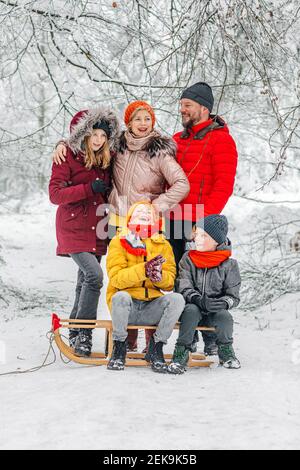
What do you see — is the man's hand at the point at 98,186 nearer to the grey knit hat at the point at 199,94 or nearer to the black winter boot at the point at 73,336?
the grey knit hat at the point at 199,94

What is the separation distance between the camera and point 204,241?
4.59 metres

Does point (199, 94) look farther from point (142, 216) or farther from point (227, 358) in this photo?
point (227, 358)

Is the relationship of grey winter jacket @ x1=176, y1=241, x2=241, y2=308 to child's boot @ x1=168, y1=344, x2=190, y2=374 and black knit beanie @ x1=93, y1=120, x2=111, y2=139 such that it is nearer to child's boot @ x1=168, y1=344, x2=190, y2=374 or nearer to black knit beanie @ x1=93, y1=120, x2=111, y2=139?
child's boot @ x1=168, y1=344, x2=190, y2=374

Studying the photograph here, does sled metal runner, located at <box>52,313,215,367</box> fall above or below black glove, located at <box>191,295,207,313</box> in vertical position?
below

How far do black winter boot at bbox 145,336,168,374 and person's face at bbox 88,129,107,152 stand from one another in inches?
57.0

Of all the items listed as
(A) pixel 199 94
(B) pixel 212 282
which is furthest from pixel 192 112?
(B) pixel 212 282

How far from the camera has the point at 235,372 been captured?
14.2ft

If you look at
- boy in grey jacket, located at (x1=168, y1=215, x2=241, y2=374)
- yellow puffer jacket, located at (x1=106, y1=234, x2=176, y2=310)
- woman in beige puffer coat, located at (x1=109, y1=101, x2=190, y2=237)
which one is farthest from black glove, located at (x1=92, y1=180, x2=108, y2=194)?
boy in grey jacket, located at (x1=168, y1=215, x2=241, y2=374)

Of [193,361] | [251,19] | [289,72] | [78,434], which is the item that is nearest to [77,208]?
[193,361]

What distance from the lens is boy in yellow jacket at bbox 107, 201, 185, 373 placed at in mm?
4363

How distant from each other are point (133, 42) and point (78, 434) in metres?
5.48

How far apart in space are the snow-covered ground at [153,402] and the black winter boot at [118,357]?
0.07 m

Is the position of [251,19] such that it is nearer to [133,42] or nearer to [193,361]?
[193,361]

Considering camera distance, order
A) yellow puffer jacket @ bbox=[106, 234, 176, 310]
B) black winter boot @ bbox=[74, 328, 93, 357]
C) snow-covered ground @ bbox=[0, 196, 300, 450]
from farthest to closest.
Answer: black winter boot @ bbox=[74, 328, 93, 357] < yellow puffer jacket @ bbox=[106, 234, 176, 310] < snow-covered ground @ bbox=[0, 196, 300, 450]
